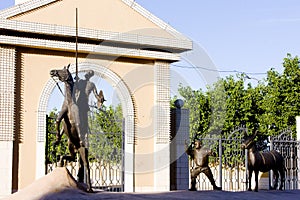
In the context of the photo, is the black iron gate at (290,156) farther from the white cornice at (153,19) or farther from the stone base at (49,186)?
the stone base at (49,186)

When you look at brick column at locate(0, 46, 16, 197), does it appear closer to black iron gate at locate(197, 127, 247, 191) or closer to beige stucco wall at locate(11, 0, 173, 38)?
beige stucco wall at locate(11, 0, 173, 38)

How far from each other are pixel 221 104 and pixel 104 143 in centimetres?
1113

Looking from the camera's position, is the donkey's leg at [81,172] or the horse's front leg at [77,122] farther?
Answer: the donkey's leg at [81,172]

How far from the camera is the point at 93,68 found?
37.8 ft

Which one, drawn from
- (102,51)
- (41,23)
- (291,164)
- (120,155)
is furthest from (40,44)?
(291,164)

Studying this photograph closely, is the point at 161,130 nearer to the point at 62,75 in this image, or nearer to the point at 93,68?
the point at 93,68

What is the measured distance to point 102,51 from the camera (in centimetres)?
1131

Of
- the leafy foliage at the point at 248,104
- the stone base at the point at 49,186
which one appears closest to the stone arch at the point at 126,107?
the stone base at the point at 49,186

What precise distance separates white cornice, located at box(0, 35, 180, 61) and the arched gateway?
0.8 inches

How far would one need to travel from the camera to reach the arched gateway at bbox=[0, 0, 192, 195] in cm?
1046

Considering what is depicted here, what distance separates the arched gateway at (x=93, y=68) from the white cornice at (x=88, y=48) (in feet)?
0.06

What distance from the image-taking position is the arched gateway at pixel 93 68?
10.5 meters

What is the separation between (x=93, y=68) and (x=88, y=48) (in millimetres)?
599

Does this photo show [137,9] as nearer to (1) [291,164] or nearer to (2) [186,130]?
(2) [186,130]
